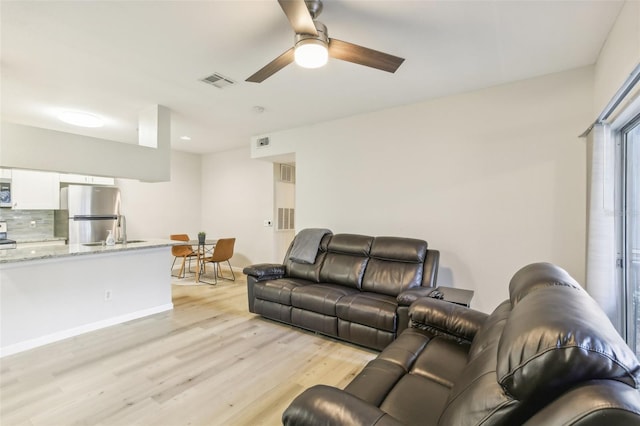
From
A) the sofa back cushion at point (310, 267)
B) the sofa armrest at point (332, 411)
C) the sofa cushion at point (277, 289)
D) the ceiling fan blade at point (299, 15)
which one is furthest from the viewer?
the sofa back cushion at point (310, 267)

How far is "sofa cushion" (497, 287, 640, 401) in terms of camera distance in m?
0.71

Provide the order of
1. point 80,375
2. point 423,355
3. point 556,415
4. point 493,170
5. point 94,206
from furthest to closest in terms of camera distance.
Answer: point 94,206
point 493,170
point 80,375
point 423,355
point 556,415

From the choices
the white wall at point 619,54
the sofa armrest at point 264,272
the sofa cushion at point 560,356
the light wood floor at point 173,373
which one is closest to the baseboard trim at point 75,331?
the light wood floor at point 173,373

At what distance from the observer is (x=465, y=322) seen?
188 cm

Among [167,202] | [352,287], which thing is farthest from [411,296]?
[167,202]

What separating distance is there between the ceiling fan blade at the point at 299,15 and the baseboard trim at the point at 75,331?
12.1 ft

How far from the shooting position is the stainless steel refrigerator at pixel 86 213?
4926 mm

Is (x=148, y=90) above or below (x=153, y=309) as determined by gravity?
above

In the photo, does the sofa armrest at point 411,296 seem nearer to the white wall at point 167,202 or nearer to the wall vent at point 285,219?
the wall vent at point 285,219

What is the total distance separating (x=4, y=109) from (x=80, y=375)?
151 inches

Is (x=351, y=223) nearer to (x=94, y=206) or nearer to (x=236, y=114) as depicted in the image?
(x=236, y=114)

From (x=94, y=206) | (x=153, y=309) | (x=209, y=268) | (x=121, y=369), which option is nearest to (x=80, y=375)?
(x=121, y=369)

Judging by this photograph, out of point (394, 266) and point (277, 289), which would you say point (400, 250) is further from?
point (277, 289)

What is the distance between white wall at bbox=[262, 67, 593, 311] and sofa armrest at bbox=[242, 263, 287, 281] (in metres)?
1.09
